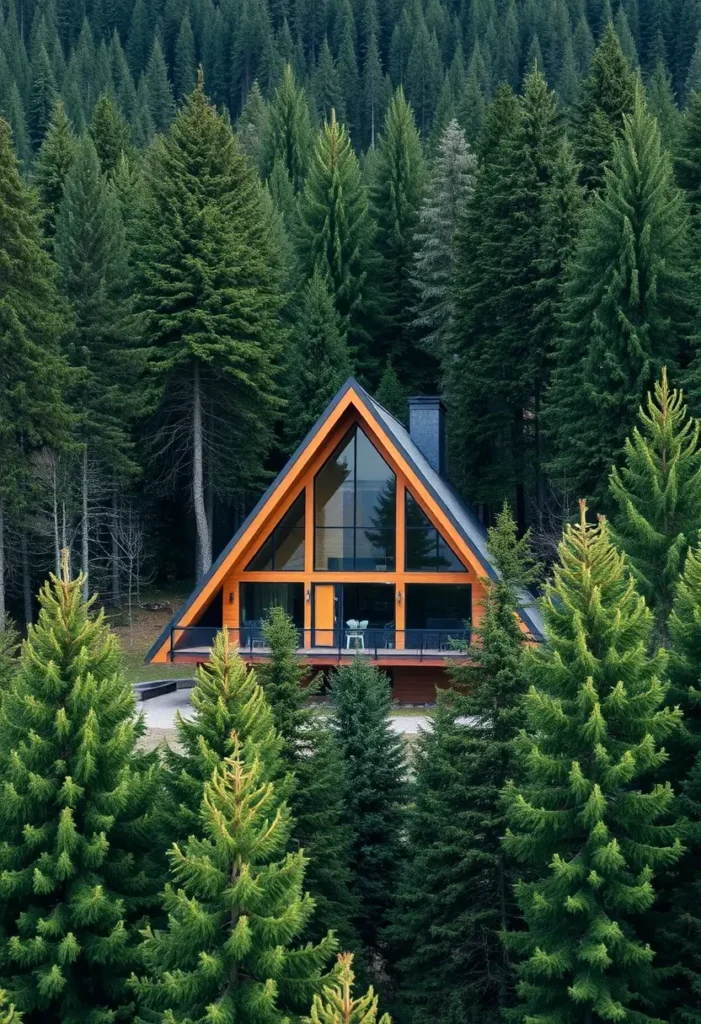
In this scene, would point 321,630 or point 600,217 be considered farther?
point 600,217

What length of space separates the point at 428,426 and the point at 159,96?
76635 mm

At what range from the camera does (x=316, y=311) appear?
40969 mm

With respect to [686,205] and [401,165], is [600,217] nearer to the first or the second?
[686,205]

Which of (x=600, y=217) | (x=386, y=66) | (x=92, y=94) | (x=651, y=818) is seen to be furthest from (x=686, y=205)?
(x=386, y=66)

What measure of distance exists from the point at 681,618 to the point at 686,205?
21.3m

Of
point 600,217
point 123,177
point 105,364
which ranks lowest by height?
point 105,364

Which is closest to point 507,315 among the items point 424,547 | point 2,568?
point 424,547

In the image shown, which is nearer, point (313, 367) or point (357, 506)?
point (357, 506)

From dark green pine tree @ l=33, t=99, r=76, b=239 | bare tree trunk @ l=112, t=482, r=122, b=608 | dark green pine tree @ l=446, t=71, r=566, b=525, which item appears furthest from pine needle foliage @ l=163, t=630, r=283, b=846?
dark green pine tree @ l=33, t=99, r=76, b=239

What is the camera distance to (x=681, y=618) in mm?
17625

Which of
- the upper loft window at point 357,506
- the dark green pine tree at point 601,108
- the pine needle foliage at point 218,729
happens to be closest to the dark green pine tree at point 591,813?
the pine needle foliage at point 218,729

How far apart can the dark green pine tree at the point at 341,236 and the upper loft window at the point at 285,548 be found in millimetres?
14848

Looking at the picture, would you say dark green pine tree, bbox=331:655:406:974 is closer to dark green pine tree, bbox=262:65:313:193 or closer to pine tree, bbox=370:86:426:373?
pine tree, bbox=370:86:426:373

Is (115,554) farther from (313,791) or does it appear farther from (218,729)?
(218,729)
